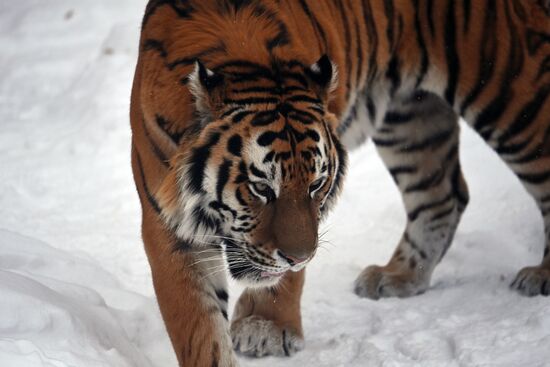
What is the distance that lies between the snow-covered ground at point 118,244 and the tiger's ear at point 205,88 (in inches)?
24.2

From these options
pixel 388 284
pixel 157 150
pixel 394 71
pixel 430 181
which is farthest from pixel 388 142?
pixel 157 150

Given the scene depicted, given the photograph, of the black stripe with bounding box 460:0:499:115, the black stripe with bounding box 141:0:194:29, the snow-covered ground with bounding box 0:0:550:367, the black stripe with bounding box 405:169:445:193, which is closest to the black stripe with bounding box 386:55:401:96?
the black stripe with bounding box 460:0:499:115

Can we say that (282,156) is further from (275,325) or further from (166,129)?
(275,325)

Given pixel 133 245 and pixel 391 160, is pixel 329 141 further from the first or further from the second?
pixel 133 245

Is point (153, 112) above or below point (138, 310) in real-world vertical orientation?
above

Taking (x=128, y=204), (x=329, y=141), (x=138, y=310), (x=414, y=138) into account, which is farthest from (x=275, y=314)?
(x=128, y=204)

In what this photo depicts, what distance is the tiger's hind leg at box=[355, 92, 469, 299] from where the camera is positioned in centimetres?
337

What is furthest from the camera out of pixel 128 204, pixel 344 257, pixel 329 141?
pixel 128 204

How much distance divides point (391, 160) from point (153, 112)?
143 cm

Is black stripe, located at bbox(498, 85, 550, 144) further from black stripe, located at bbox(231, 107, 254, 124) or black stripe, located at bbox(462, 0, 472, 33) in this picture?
black stripe, located at bbox(231, 107, 254, 124)

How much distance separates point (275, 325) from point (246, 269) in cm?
51

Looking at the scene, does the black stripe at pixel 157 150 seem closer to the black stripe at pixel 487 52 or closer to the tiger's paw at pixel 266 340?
the tiger's paw at pixel 266 340

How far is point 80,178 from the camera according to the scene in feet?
14.5

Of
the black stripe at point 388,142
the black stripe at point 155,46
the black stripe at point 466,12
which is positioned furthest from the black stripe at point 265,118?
the black stripe at point 388,142
